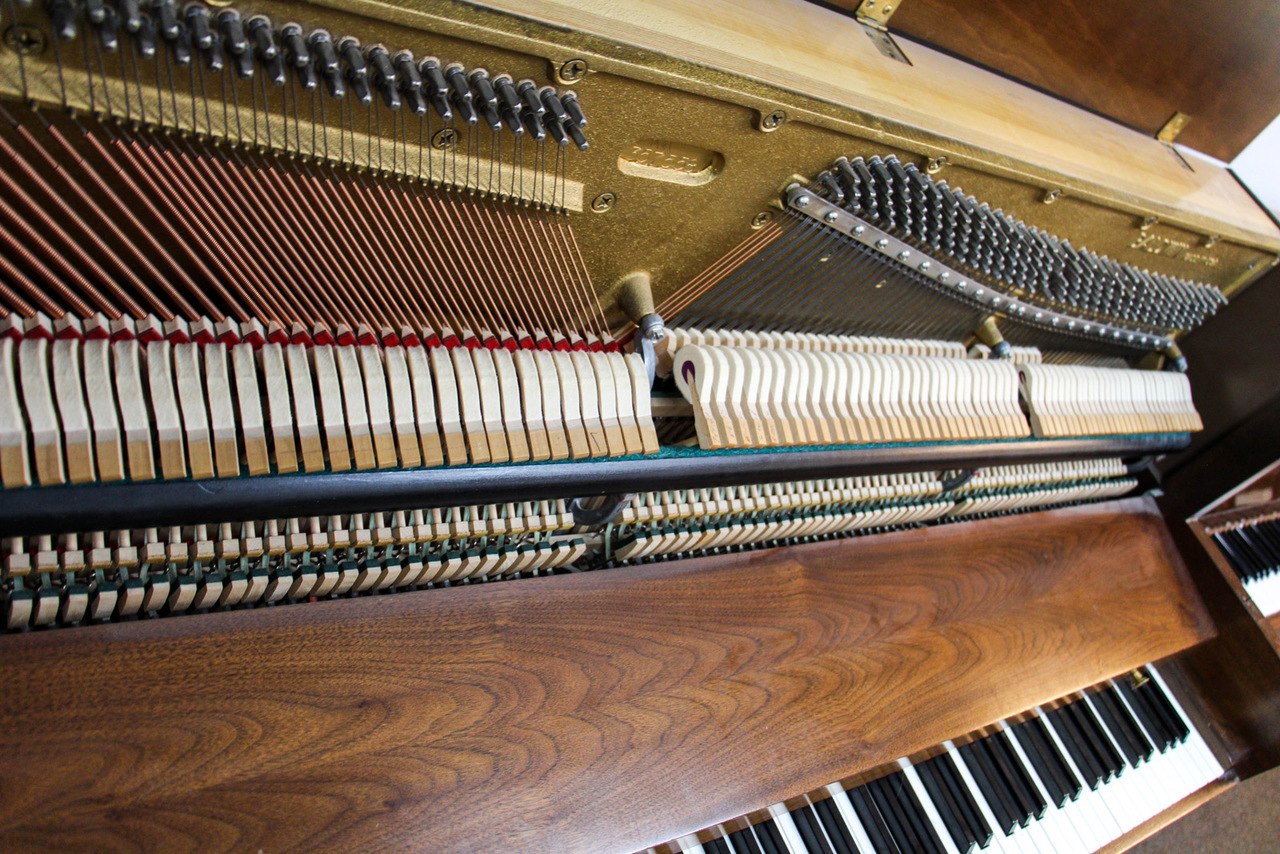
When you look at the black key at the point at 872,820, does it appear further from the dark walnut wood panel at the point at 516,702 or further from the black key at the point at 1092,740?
the black key at the point at 1092,740

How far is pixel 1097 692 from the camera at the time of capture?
2834 mm

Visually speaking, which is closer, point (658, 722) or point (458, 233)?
point (458, 233)

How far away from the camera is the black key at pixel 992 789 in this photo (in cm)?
235

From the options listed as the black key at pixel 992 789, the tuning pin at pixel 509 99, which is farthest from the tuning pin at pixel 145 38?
the black key at pixel 992 789

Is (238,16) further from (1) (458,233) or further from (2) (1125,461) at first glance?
(2) (1125,461)

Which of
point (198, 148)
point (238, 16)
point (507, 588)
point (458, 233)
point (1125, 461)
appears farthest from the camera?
point (1125, 461)

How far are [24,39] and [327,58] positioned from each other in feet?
1.15

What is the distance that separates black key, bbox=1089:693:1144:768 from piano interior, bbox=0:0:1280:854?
0.09 meters

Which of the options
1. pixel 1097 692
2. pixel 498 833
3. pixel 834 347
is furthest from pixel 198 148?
pixel 1097 692

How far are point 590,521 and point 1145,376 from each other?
88.3 inches

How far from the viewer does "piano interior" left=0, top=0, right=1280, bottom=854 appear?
1.26 m

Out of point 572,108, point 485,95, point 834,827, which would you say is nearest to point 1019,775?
point 834,827

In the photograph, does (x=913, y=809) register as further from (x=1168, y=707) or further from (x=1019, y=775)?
(x=1168, y=707)

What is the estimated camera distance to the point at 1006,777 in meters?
2.44
